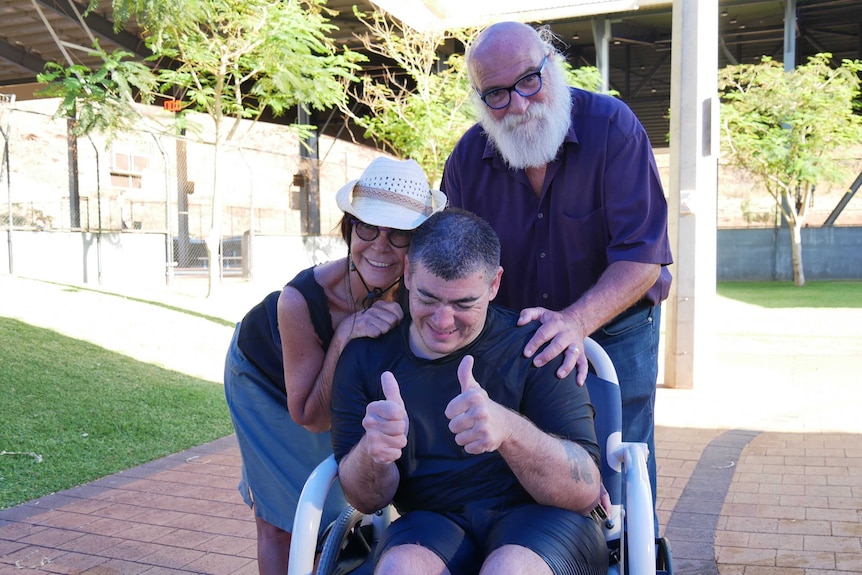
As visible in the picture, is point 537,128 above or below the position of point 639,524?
above

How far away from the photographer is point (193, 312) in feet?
39.9

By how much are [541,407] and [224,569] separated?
Answer: 7.30 ft

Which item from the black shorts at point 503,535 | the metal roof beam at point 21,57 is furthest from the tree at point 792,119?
the black shorts at point 503,535

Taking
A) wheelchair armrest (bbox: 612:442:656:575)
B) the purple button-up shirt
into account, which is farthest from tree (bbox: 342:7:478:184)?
wheelchair armrest (bbox: 612:442:656:575)

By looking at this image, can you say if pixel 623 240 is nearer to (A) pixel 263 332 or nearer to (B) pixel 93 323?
(A) pixel 263 332

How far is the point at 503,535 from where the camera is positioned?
2000 millimetres

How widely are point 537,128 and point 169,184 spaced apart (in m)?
14.7

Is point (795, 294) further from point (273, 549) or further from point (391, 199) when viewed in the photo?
point (391, 199)

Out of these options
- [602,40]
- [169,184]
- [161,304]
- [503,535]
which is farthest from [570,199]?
[602,40]

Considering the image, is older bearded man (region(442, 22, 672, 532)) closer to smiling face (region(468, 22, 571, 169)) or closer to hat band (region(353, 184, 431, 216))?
smiling face (region(468, 22, 571, 169))

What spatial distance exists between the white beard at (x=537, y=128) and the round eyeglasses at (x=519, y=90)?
3 cm

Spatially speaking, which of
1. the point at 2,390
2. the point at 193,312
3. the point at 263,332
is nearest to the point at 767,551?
the point at 263,332

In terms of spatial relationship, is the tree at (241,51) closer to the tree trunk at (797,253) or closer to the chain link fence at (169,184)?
the chain link fence at (169,184)

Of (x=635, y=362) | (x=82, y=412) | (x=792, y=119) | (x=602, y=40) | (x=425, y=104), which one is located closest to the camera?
(x=635, y=362)
